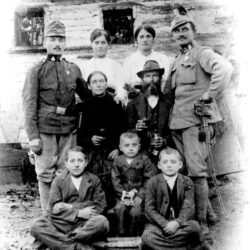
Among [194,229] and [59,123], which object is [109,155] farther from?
[194,229]

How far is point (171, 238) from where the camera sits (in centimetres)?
338

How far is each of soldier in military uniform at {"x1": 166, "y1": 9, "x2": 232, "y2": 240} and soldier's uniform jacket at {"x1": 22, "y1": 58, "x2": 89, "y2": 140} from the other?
0.92 m

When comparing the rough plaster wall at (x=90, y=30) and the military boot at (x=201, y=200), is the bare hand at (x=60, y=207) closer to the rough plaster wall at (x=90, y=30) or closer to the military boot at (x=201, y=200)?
the military boot at (x=201, y=200)

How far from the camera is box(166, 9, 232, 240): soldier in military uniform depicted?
12.4 ft

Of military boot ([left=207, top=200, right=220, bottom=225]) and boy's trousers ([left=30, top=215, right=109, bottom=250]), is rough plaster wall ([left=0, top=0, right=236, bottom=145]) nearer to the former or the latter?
military boot ([left=207, top=200, right=220, bottom=225])

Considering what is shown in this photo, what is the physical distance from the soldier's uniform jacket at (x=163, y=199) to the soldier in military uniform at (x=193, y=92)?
0.24 meters

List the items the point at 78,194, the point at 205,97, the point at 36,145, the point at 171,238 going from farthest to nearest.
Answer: the point at 36,145 → the point at 205,97 → the point at 78,194 → the point at 171,238

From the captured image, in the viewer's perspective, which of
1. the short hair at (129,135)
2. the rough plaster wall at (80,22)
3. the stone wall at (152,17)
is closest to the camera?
the short hair at (129,135)

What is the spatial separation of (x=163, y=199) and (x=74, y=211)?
752 millimetres

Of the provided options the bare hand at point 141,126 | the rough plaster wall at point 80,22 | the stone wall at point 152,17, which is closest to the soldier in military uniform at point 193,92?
the bare hand at point 141,126

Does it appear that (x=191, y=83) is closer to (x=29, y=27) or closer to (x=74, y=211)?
(x=74, y=211)

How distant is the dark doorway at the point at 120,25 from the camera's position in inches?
246

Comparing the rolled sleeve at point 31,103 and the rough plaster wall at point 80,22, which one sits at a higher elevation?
the rough plaster wall at point 80,22

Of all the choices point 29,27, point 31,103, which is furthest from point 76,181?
point 29,27
